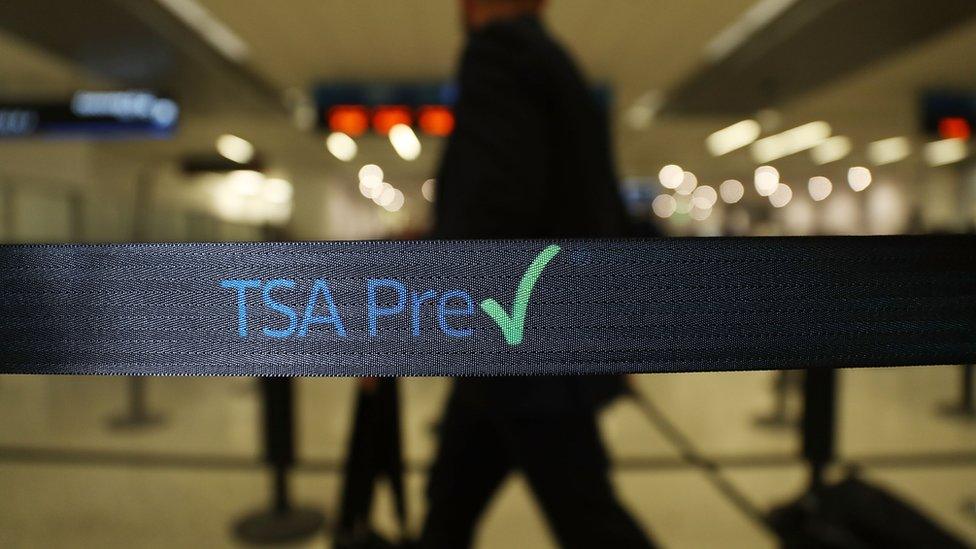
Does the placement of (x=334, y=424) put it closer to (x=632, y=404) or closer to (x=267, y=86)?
(x=632, y=404)

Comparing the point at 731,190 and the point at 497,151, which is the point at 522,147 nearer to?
the point at 497,151

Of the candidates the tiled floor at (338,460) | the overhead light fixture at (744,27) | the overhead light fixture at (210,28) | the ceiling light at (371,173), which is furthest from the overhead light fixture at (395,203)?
the tiled floor at (338,460)

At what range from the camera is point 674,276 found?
54 centimetres

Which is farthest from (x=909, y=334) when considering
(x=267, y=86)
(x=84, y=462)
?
(x=267, y=86)

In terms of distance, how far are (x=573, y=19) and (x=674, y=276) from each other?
205 inches

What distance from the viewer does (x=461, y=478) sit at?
1.19 m

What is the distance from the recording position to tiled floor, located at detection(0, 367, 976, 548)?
2021mm

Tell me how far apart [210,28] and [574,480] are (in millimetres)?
5987

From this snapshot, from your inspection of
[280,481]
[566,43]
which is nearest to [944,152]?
[566,43]

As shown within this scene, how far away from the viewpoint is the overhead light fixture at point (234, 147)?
1101 centimetres

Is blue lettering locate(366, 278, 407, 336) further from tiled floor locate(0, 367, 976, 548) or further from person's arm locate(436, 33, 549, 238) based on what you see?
tiled floor locate(0, 367, 976, 548)

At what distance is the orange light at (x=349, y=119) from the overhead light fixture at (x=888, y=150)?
956 cm

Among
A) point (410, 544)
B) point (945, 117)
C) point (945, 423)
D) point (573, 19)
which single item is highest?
point (573, 19)

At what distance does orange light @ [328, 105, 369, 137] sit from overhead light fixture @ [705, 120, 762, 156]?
241 inches
